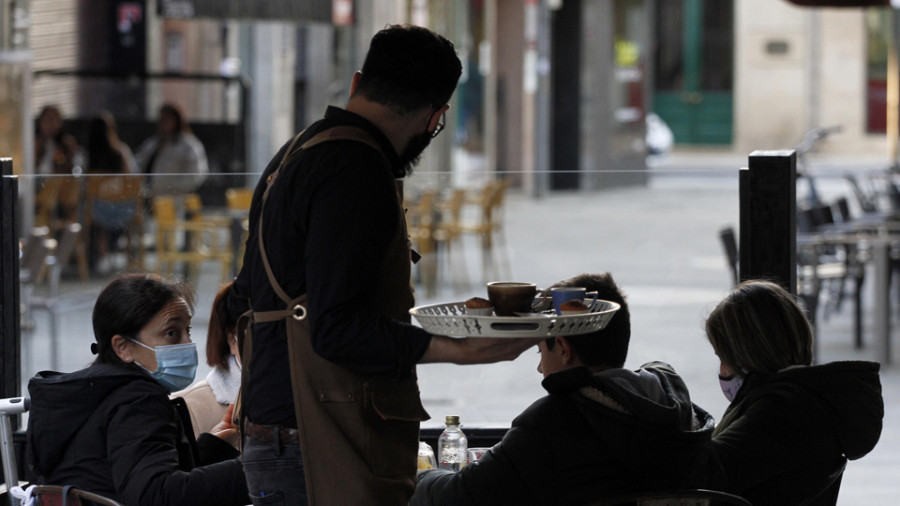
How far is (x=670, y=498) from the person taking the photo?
9.18 feet

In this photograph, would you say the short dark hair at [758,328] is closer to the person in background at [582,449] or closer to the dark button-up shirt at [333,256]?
the person in background at [582,449]

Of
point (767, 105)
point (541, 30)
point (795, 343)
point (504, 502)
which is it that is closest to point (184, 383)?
point (504, 502)

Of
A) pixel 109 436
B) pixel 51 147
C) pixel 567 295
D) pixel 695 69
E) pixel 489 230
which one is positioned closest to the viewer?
pixel 567 295

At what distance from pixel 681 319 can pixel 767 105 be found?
68.1 ft

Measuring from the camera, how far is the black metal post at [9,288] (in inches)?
151

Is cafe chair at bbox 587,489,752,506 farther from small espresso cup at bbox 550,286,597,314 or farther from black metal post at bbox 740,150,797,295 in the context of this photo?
black metal post at bbox 740,150,797,295

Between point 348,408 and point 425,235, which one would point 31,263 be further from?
point 348,408

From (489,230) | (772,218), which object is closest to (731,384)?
(772,218)

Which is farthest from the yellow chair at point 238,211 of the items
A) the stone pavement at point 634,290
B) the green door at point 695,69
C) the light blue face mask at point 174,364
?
the green door at point 695,69

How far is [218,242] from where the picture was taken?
8.52 meters

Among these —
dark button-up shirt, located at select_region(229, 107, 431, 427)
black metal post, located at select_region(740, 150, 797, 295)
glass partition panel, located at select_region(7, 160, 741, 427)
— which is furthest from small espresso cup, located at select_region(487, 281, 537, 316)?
glass partition panel, located at select_region(7, 160, 741, 427)

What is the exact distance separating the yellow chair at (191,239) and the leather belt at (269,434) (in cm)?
507

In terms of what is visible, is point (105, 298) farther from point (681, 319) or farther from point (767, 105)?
point (767, 105)

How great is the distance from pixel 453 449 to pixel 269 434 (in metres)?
0.94
